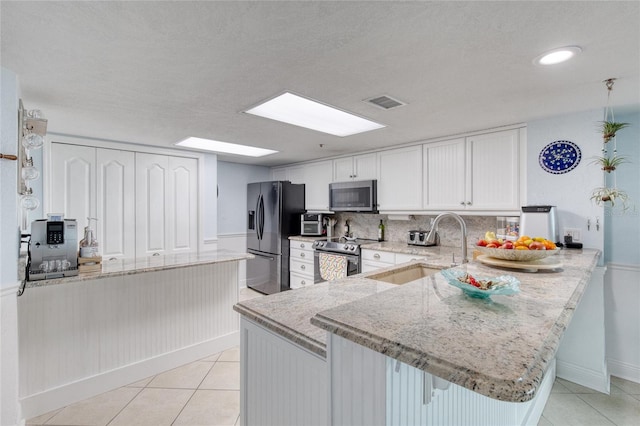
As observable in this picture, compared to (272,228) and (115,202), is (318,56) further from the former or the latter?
(272,228)

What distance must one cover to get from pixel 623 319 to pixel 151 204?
482 cm

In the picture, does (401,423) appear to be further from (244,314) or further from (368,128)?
(368,128)

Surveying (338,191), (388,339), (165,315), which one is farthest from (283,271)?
(388,339)

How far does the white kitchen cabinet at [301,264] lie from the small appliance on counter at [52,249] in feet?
9.08

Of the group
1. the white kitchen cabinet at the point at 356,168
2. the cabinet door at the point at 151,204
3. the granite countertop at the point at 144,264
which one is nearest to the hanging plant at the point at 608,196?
the white kitchen cabinet at the point at 356,168

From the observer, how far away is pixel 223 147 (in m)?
3.96

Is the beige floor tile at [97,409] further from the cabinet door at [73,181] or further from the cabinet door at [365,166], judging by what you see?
the cabinet door at [365,166]

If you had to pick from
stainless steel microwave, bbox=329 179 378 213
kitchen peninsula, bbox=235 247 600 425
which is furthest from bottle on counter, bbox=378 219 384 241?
kitchen peninsula, bbox=235 247 600 425

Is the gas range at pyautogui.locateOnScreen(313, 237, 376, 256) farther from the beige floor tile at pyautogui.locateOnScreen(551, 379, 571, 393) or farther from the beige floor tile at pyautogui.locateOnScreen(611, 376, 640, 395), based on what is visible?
the beige floor tile at pyautogui.locateOnScreen(611, 376, 640, 395)

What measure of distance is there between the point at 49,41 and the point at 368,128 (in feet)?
7.74

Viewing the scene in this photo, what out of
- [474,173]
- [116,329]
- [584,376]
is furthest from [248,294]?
[584,376]

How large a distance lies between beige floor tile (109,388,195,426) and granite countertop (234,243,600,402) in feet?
4.41

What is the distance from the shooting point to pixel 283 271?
4.61 m

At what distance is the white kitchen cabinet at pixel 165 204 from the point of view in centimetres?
366
